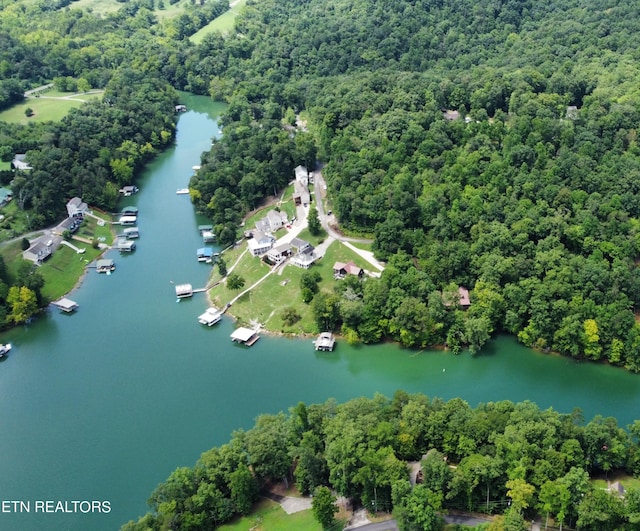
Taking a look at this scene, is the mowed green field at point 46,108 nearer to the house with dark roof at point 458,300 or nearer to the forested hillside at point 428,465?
the house with dark roof at point 458,300

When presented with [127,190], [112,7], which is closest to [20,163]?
[127,190]

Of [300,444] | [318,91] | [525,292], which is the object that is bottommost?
[300,444]

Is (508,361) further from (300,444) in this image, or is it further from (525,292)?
(300,444)

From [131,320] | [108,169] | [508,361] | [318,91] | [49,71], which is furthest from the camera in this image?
[49,71]

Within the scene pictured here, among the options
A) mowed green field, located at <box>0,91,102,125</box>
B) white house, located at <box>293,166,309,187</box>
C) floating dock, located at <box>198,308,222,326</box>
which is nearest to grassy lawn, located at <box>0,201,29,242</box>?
floating dock, located at <box>198,308,222,326</box>

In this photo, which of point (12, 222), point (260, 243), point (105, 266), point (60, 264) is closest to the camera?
point (260, 243)

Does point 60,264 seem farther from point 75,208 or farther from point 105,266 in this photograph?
point 75,208

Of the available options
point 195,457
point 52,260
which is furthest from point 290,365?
point 52,260
